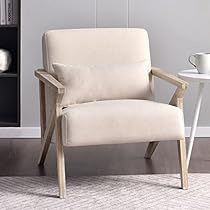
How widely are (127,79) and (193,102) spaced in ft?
3.26

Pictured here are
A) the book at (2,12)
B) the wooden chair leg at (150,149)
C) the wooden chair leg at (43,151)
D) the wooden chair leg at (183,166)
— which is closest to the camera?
the wooden chair leg at (183,166)

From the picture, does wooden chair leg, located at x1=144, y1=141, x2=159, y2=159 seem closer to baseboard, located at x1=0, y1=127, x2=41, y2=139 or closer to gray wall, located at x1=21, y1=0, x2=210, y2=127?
gray wall, located at x1=21, y1=0, x2=210, y2=127

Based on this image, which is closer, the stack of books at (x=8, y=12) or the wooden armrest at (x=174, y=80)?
the wooden armrest at (x=174, y=80)

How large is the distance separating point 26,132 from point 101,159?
2.45 feet

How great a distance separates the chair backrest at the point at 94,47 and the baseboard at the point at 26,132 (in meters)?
0.86

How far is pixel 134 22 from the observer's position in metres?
3.88

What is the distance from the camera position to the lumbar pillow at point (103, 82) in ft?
9.98

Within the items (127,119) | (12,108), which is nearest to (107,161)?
(127,119)

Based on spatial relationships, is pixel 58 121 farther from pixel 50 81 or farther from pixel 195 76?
pixel 195 76

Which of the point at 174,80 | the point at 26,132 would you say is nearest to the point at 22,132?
the point at 26,132

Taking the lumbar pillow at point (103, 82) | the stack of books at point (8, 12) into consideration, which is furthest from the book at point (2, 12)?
the lumbar pillow at point (103, 82)

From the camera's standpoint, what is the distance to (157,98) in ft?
13.0

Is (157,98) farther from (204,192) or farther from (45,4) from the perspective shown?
(204,192)

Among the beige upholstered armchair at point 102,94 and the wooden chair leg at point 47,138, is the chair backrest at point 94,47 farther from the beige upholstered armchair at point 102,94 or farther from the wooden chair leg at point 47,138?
the wooden chair leg at point 47,138
